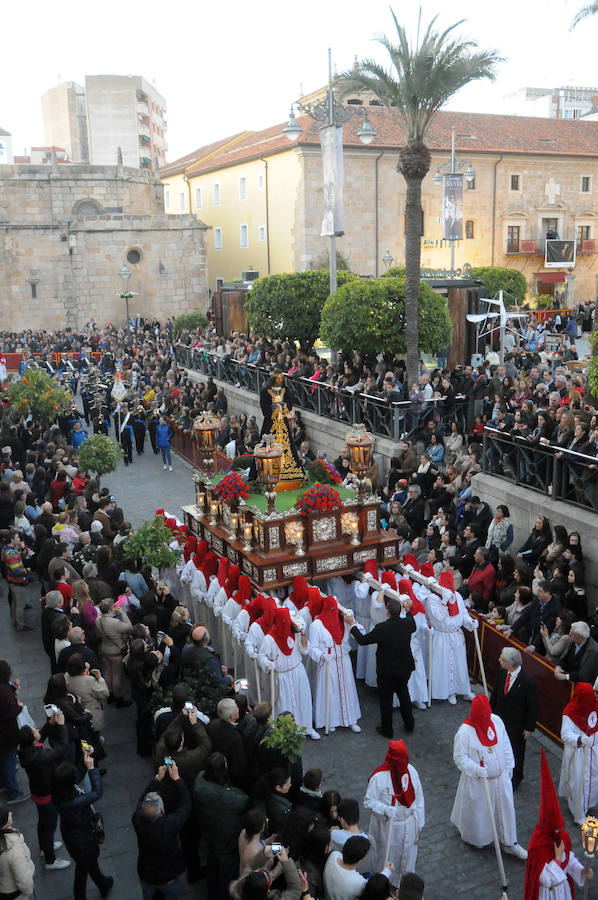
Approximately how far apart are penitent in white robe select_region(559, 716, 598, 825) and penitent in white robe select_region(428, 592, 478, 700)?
1964 mm

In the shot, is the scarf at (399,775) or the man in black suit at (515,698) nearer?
the scarf at (399,775)

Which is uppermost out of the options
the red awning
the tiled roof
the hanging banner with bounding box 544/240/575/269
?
the tiled roof

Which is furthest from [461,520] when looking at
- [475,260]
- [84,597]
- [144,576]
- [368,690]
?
[475,260]

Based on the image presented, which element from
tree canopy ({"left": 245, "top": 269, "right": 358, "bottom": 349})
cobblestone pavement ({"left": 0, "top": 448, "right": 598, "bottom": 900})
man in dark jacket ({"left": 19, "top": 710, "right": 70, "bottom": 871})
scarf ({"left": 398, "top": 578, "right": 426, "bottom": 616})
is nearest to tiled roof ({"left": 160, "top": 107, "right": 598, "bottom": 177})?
tree canopy ({"left": 245, "top": 269, "right": 358, "bottom": 349})

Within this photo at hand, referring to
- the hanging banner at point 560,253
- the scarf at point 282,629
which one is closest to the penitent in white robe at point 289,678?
the scarf at point 282,629

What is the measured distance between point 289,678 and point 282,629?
23.3 inches

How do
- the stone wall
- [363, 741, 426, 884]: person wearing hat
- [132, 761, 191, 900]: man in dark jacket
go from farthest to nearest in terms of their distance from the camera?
the stone wall → [363, 741, 426, 884]: person wearing hat → [132, 761, 191, 900]: man in dark jacket

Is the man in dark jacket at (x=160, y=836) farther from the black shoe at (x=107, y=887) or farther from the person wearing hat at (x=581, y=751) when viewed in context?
the person wearing hat at (x=581, y=751)

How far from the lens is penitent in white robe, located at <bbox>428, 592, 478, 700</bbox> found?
29.0ft

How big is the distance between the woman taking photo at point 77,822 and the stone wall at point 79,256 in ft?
139

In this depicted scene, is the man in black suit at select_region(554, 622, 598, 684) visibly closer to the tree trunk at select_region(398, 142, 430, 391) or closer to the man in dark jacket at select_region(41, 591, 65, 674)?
the man in dark jacket at select_region(41, 591, 65, 674)

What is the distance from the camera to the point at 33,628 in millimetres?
11320

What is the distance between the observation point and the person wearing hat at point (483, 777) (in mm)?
6410

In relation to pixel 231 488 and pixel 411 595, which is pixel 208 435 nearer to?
pixel 231 488
